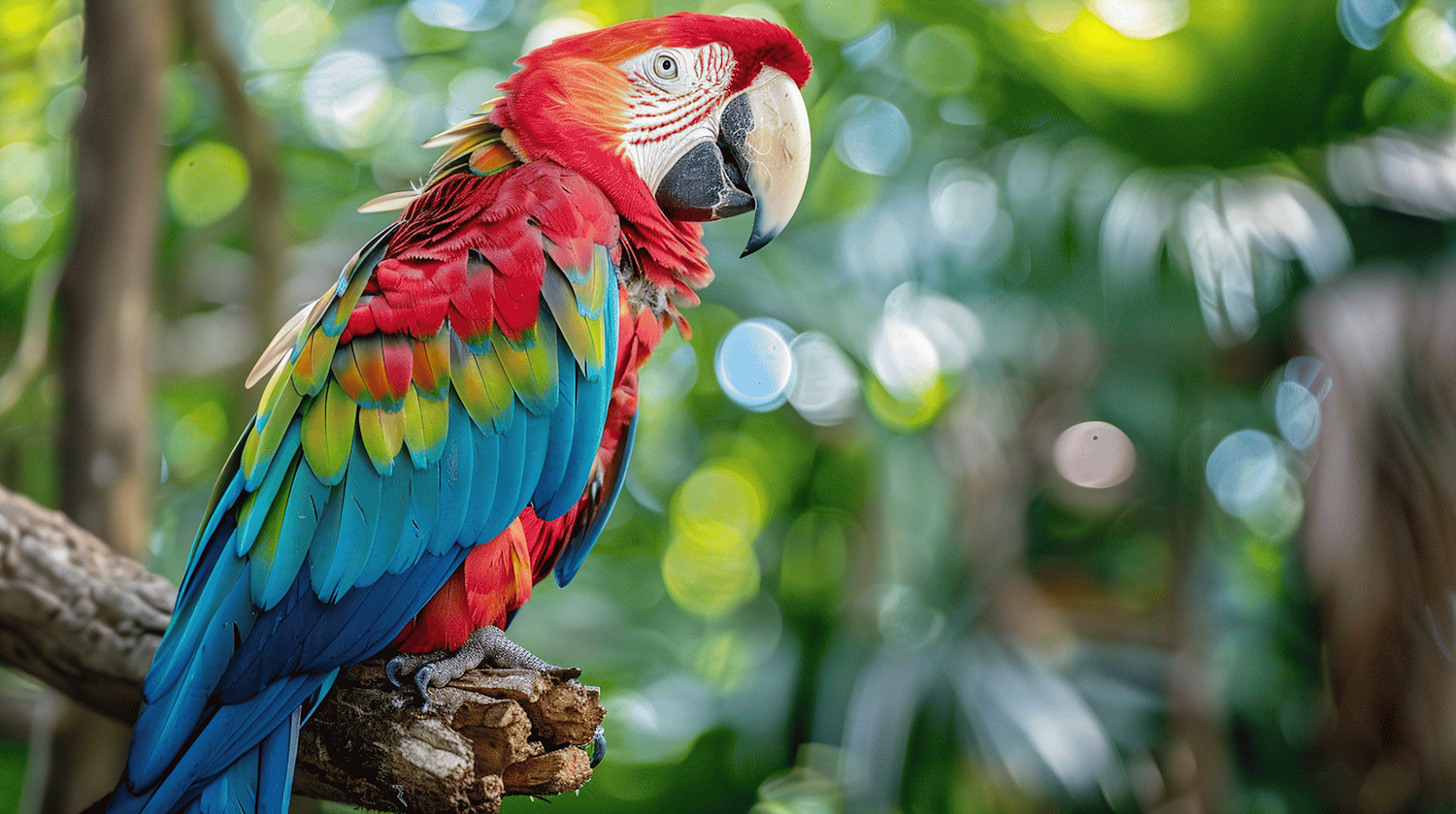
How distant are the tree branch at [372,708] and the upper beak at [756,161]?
0.65 meters

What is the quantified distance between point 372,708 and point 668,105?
0.83 meters

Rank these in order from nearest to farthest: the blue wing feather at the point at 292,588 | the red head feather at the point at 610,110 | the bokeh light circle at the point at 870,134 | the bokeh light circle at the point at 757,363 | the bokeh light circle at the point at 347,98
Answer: the blue wing feather at the point at 292,588 → the red head feather at the point at 610,110 → the bokeh light circle at the point at 757,363 → the bokeh light circle at the point at 870,134 → the bokeh light circle at the point at 347,98

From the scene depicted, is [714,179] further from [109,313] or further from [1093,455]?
[1093,455]

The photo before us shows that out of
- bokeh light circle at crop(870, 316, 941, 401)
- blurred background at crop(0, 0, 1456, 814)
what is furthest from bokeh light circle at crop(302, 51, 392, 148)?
bokeh light circle at crop(870, 316, 941, 401)

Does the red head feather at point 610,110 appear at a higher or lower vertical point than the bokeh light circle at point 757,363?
higher

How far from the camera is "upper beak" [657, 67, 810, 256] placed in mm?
1206

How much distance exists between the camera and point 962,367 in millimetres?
2271

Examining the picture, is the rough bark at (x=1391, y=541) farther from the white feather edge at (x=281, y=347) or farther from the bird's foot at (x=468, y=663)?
the white feather edge at (x=281, y=347)

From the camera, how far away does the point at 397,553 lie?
96 centimetres

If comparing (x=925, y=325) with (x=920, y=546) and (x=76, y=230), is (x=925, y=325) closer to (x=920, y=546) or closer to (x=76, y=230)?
(x=920, y=546)

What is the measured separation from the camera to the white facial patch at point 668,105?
3.82ft

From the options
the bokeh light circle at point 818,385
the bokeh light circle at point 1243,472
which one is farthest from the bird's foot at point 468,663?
the bokeh light circle at point 1243,472

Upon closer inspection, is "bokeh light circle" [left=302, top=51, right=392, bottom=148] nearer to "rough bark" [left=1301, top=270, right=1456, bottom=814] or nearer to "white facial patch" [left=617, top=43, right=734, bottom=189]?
"white facial patch" [left=617, top=43, right=734, bottom=189]

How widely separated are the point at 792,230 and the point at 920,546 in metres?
1.08
